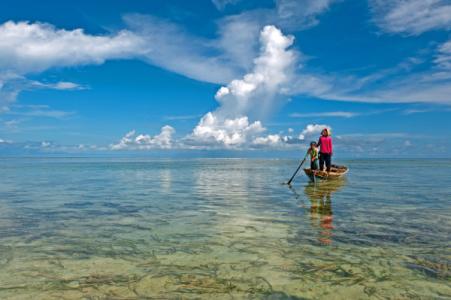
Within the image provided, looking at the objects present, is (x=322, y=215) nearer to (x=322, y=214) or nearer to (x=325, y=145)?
(x=322, y=214)

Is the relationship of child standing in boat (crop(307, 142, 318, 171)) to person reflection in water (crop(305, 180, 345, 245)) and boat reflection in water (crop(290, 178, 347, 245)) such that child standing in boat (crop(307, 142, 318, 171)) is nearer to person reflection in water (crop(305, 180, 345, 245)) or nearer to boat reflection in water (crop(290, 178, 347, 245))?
boat reflection in water (crop(290, 178, 347, 245))

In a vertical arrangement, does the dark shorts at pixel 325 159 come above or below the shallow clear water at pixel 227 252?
above

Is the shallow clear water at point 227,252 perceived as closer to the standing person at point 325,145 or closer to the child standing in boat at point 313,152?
the standing person at point 325,145

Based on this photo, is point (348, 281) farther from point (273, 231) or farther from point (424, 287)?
point (273, 231)

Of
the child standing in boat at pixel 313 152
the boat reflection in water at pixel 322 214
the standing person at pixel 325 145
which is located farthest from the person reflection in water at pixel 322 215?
the child standing in boat at pixel 313 152

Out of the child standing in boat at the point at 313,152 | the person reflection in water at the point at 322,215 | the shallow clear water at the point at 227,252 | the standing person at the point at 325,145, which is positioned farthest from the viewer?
the child standing in boat at the point at 313,152

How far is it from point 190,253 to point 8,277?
162 inches

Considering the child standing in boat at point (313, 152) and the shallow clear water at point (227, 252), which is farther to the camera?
the child standing in boat at point (313, 152)

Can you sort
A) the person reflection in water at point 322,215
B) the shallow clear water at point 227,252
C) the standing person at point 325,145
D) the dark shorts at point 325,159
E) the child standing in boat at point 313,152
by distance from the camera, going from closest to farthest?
the shallow clear water at point 227,252, the person reflection in water at point 322,215, the standing person at point 325,145, the dark shorts at point 325,159, the child standing in boat at point 313,152

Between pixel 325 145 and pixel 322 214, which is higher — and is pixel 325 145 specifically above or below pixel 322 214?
above

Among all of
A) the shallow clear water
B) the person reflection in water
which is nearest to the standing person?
the person reflection in water

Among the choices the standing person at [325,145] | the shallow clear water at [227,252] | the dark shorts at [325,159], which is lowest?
the shallow clear water at [227,252]

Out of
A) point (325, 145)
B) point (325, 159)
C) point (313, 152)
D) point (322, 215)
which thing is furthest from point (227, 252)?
point (313, 152)

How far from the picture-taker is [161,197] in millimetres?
22094
